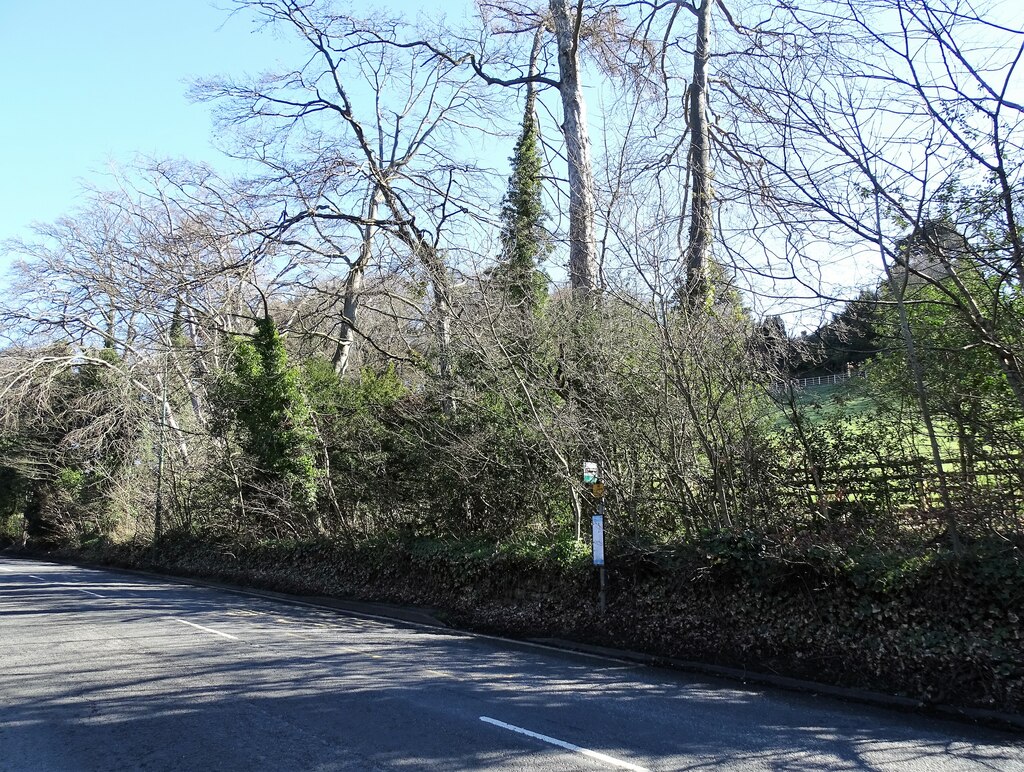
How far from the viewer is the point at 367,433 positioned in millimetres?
17406

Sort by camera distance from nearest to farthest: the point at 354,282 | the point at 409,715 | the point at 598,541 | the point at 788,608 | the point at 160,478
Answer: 1. the point at 409,715
2. the point at 788,608
3. the point at 598,541
4. the point at 354,282
5. the point at 160,478

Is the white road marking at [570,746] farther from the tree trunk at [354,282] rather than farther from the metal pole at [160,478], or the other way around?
the metal pole at [160,478]

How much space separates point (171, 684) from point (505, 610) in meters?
5.85

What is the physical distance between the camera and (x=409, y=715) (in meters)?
6.67

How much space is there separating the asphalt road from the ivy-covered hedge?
666mm

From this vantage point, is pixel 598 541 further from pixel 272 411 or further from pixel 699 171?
pixel 272 411

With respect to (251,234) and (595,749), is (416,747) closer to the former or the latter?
(595,749)

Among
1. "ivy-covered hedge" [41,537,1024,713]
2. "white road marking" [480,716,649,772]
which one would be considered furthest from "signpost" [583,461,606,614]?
"white road marking" [480,716,649,772]

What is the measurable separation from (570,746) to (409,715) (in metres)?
1.62

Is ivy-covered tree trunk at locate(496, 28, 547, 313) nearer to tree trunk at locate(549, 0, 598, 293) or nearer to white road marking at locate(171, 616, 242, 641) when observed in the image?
tree trunk at locate(549, 0, 598, 293)

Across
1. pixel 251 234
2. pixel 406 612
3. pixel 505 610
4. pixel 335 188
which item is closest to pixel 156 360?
pixel 251 234

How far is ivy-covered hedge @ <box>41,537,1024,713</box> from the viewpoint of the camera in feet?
23.6

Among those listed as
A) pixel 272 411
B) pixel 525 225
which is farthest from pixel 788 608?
pixel 272 411

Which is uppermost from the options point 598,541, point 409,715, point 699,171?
point 699,171
